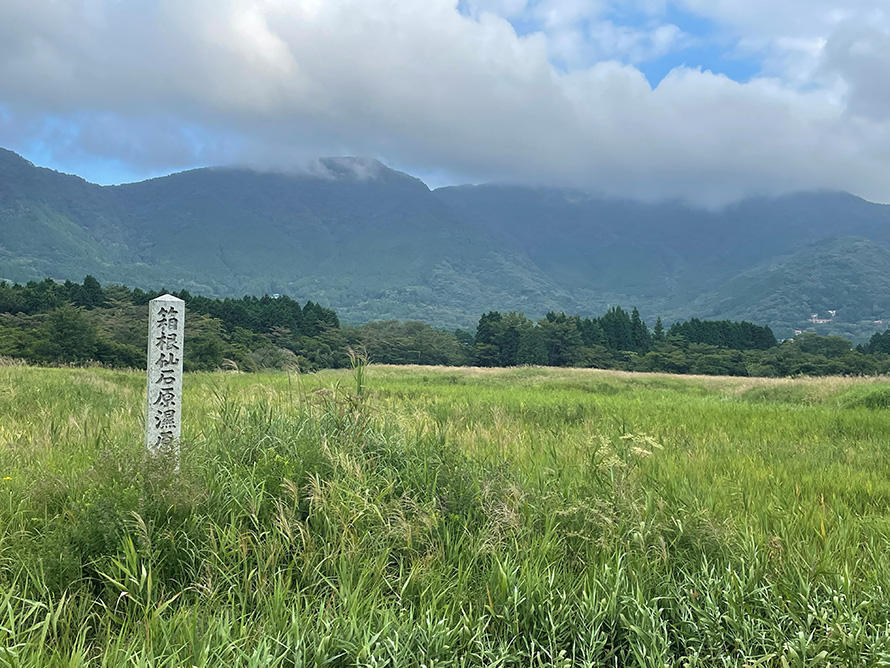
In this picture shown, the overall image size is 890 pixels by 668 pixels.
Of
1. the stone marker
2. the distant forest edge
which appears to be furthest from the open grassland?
the distant forest edge

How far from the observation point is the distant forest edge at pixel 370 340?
38062 millimetres

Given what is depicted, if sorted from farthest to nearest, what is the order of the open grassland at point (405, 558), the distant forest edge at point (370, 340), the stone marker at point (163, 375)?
1. the distant forest edge at point (370, 340)
2. the stone marker at point (163, 375)
3. the open grassland at point (405, 558)

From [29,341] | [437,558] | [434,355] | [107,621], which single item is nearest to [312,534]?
[437,558]

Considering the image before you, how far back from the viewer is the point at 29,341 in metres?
36.5

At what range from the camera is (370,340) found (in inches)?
2753

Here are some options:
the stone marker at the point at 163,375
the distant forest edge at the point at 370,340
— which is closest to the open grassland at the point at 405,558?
the stone marker at the point at 163,375

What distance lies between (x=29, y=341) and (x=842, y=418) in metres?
43.1

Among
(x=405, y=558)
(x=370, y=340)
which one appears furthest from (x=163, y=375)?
(x=370, y=340)

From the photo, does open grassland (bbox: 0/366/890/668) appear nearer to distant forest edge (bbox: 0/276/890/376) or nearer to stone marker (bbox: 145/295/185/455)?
stone marker (bbox: 145/295/185/455)

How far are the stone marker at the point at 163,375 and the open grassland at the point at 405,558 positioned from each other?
0.92ft

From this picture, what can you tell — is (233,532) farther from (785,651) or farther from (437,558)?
(785,651)

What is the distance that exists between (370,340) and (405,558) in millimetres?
67281

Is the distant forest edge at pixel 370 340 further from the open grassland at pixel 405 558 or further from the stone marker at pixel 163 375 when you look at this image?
the open grassland at pixel 405 558

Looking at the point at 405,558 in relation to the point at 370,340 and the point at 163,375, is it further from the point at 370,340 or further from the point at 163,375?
the point at 370,340
